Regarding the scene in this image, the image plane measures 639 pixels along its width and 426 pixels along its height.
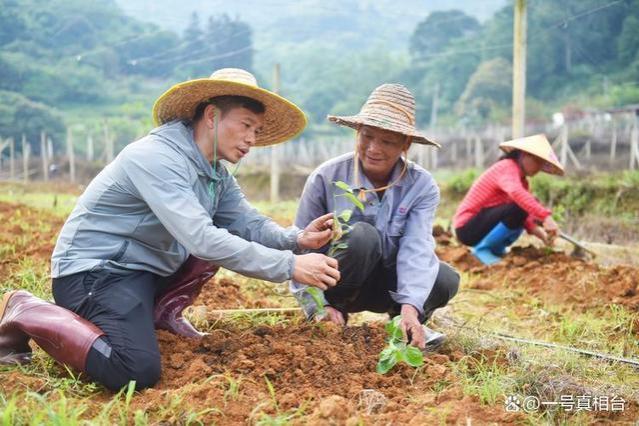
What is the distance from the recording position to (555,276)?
16.5ft

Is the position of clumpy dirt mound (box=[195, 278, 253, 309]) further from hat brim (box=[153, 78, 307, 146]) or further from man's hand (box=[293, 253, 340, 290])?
man's hand (box=[293, 253, 340, 290])

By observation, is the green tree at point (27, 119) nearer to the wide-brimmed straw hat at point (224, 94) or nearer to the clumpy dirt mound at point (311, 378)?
the wide-brimmed straw hat at point (224, 94)

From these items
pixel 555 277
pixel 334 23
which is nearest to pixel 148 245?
pixel 555 277

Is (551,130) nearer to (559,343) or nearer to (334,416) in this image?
(559,343)

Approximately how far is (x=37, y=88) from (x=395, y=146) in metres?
14.8

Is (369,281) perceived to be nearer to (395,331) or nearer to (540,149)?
(395,331)

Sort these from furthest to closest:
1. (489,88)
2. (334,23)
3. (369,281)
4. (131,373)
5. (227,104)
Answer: (334,23), (489,88), (369,281), (227,104), (131,373)

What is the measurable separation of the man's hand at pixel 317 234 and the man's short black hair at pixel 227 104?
543 mm

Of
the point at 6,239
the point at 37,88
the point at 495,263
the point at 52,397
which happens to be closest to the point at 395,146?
the point at 52,397

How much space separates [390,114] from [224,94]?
76cm

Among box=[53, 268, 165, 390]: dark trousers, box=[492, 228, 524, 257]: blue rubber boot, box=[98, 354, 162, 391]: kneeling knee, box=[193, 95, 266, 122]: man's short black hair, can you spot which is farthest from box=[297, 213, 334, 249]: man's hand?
box=[492, 228, 524, 257]: blue rubber boot

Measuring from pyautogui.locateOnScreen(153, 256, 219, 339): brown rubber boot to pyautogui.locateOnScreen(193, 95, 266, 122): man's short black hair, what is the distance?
0.65 meters

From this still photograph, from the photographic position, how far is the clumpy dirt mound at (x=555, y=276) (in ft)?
14.6

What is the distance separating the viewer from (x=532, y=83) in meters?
33.5
